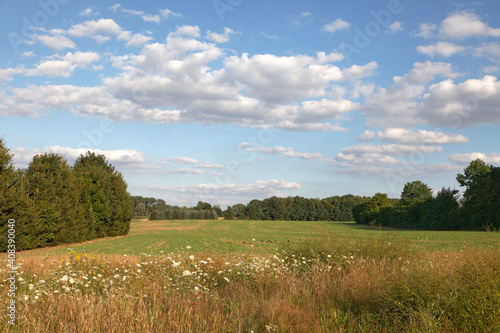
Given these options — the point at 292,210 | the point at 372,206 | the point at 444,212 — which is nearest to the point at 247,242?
the point at 444,212

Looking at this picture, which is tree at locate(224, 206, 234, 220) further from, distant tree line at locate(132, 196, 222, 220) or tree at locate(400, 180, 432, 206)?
tree at locate(400, 180, 432, 206)

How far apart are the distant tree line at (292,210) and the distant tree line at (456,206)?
35.1 meters

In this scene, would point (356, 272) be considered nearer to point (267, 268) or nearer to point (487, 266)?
point (267, 268)

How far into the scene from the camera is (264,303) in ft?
17.2

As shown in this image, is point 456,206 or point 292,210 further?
point 292,210

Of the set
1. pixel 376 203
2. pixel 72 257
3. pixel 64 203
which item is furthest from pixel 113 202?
pixel 376 203

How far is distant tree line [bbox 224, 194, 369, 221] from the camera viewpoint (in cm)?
11506

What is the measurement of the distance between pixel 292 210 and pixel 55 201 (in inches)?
3740

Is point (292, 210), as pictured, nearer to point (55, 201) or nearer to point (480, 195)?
point (480, 195)

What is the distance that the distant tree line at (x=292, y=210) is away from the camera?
115062 millimetres

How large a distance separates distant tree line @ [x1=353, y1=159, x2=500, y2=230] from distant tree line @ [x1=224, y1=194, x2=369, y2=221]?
35073 millimetres

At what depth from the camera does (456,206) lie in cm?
5934

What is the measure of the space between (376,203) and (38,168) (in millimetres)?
80159

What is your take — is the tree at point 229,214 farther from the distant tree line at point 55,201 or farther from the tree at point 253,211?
the distant tree line at point 55,201
